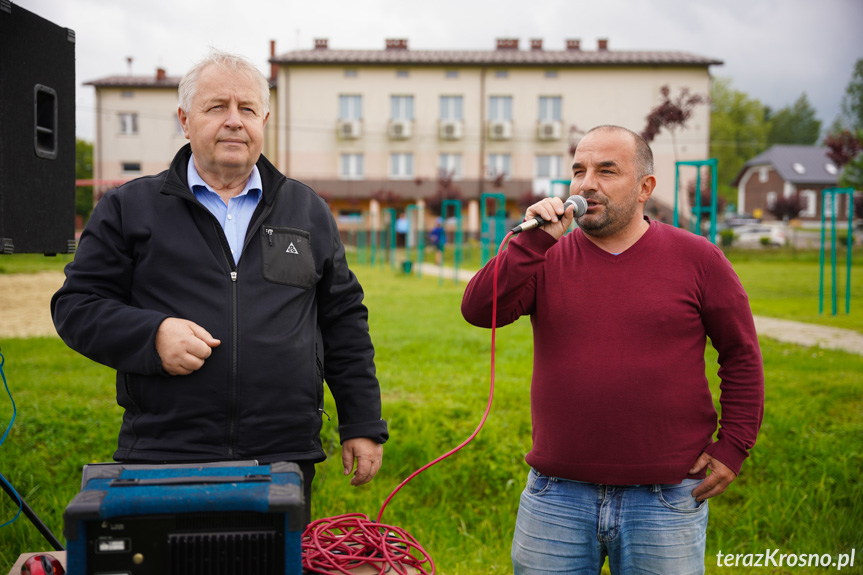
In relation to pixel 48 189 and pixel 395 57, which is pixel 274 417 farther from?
pixel 395 57

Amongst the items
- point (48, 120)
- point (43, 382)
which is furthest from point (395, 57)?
point (48, 120)

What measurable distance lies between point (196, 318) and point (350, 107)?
126 ft

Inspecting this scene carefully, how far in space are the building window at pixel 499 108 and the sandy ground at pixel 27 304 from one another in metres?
24.4

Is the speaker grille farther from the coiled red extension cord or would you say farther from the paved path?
the paved path

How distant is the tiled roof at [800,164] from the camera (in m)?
64.8

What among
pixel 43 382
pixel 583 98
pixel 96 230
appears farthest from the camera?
pixel 583 98

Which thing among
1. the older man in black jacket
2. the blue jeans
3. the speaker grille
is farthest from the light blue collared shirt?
the blue jeans

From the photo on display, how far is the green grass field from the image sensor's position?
4359mm

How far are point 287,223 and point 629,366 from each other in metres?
1.17

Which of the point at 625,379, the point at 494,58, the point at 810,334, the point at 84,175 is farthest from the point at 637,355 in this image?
the point at 84,175

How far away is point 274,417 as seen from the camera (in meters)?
2.24

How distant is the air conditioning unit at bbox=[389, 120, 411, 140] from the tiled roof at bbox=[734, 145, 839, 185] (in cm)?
4068

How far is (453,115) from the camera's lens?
129 ft

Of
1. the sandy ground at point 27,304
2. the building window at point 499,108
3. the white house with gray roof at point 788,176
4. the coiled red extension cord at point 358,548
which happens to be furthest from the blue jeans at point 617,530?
the white house with gray roof at point 788,176
